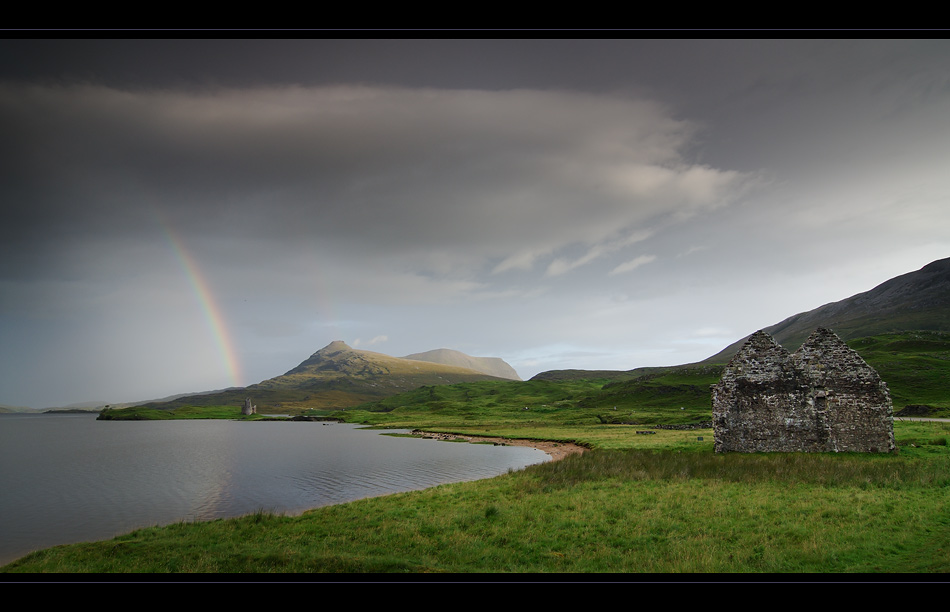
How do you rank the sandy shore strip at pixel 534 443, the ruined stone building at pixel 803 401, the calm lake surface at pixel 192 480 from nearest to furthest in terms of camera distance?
the calm lake surface at pixel 192 480, the ruined stone building at pixel 803 401, the sandy shore strip at pixel 534 443

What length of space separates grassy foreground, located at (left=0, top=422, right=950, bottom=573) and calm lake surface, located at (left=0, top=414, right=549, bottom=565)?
633cm

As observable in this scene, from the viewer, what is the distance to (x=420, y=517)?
19.6 metres

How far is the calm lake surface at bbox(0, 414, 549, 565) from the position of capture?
25.2 m

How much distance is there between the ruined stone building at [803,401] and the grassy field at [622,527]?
194 cm

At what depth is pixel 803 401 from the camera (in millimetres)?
30875

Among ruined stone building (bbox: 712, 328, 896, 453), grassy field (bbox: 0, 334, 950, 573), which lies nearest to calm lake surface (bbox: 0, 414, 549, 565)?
grassy field (bbox: 0, 334, 950, 573)

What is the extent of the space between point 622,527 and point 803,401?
890 inches

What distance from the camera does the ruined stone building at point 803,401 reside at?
29000 millimetres

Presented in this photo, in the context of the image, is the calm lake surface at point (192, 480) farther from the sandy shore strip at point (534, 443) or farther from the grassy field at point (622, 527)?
the grassy field at point (622, 527)

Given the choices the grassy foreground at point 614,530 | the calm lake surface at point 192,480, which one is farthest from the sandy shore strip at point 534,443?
the grassy foreground at point 614,530

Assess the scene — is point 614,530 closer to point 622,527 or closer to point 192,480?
point 622,527
